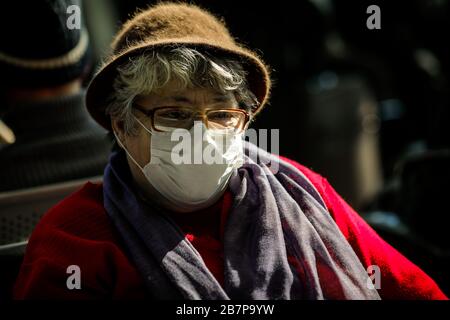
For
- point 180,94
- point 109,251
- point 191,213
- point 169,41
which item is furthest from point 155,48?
point 109,251

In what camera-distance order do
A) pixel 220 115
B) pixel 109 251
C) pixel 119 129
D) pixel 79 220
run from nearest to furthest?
pixel 109 251 → pixel 79 220 → pixel 220 115 → pixel 119 129

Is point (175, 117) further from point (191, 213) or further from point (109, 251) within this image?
point (109, 251)

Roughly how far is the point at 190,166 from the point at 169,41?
0.46 m

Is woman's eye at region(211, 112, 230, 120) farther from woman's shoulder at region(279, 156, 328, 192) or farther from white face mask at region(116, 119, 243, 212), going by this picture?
woman's shoulder at region(279, 156, 328, 192)

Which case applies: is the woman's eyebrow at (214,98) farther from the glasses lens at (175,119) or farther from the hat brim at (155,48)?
the hat brim at (155,48)

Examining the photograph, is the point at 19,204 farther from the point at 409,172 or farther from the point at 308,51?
the point at 308,51

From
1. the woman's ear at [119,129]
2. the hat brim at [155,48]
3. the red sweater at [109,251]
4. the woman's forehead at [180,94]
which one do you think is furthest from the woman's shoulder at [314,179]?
the woman's ear at [119,129]

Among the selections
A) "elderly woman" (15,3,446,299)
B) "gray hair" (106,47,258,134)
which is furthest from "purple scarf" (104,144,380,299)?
"gray hair" (106,47,258,134)

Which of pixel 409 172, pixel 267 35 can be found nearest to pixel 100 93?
pixel 409 172

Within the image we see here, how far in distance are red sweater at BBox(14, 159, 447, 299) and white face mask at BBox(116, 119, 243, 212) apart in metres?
0.13

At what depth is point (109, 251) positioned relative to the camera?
1.86 metres

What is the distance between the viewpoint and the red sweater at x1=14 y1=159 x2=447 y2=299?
1.82 meters

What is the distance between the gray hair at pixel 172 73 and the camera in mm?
1978
